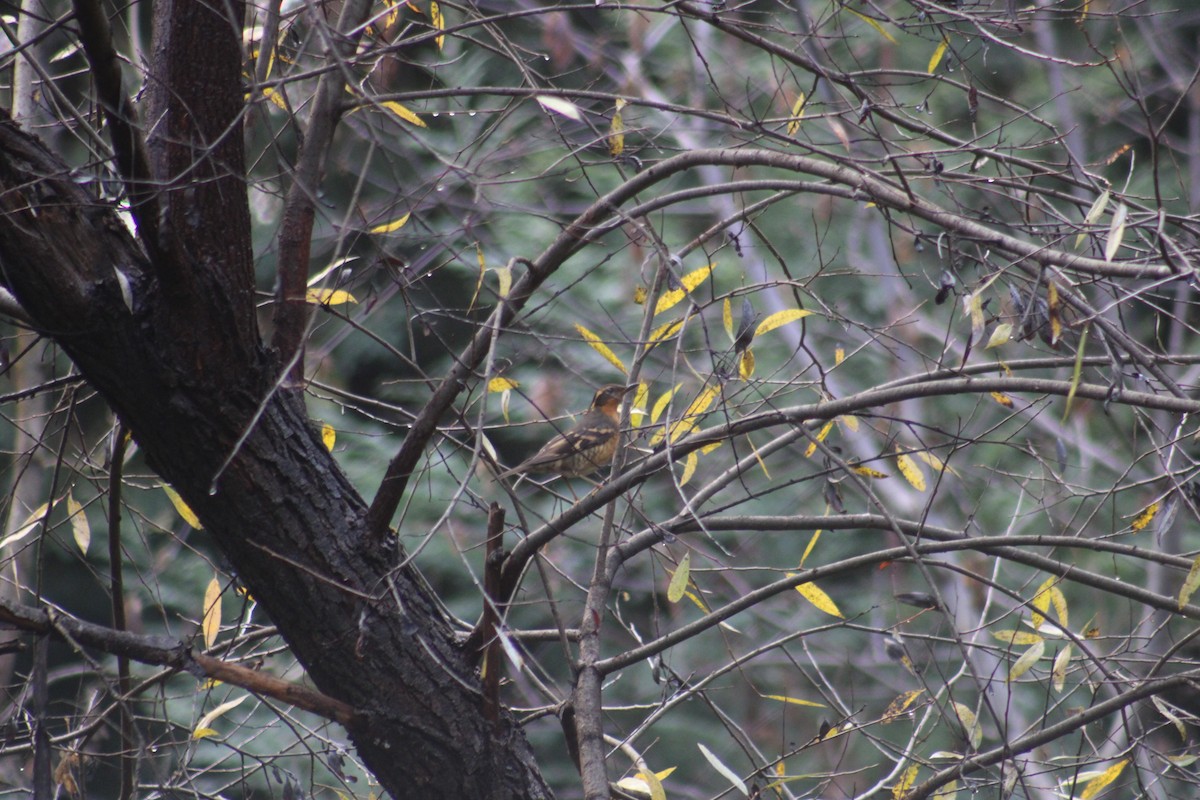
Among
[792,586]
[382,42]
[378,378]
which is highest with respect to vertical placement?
[378,378]

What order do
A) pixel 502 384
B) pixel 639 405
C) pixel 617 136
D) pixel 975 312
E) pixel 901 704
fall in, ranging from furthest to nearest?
pixel 639 405 → pixel 901 704 → pixel 502 384 → pixel 617 136 → pixel 975 312

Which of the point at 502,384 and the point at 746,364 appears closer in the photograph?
the point at 746,364

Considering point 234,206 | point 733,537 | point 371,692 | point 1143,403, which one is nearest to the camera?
point 1143,403

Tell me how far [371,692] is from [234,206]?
1.31 m

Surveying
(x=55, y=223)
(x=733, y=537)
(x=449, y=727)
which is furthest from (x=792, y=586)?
(x=733, y=537)

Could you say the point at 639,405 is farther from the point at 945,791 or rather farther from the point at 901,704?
the point at 945,791

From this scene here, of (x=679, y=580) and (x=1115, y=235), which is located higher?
(x=1115, y=235)

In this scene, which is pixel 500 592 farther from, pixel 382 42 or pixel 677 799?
pixel 677 799

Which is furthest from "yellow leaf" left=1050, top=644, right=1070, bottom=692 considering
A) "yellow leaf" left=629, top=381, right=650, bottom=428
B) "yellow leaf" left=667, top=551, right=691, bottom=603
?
"yellow leaf" left=629, top=381, right=650, bottom=428

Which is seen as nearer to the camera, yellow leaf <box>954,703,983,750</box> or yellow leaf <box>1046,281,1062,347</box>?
yellow leaf <box>1046,281,1062,347</box>

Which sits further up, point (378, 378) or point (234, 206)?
point (378, 378)

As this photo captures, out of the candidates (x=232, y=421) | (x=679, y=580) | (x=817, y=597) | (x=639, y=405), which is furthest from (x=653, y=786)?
(x=232, y=421)

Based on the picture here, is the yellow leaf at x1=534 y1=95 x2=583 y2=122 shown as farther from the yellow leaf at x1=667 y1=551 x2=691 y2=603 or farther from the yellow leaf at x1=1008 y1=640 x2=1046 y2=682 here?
Answer: the yellow leaf at x1=1008 y1=640 x2=1046 y2=682

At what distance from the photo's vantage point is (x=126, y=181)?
237 cm
